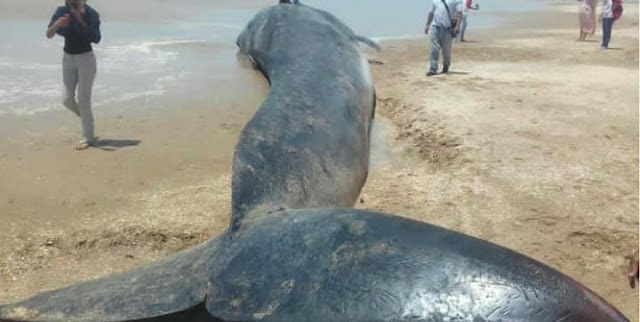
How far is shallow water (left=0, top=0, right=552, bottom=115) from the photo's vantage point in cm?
1027

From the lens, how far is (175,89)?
35.4 feet

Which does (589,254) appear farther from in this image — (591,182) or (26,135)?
(26,135)

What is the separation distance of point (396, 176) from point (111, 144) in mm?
3344

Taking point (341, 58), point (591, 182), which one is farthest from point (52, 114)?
point (591, 182)

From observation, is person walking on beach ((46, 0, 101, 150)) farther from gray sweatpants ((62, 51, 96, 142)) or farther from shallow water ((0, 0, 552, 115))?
shallow water ((0, 0, 552, 115))

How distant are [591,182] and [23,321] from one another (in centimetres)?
539

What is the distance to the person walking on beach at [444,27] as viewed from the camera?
12.6 metres

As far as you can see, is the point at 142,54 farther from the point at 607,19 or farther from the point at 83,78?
the point at 607,19

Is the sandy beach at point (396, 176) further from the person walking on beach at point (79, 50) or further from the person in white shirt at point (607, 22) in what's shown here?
the person in white shirt at point (607, 22)

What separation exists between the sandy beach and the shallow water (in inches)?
21.7

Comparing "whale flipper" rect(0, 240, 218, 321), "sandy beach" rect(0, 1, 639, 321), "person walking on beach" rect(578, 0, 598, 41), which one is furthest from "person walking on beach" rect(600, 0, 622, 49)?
"whale flipper" rect(0, 240, 218, 321)

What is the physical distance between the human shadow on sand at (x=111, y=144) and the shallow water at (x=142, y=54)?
62.9 inches

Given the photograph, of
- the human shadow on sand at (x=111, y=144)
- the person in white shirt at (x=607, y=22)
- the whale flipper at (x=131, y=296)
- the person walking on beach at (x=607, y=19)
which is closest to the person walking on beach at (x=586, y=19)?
the person walking on beach at (x=607, y=19)

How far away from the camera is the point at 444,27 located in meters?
12.7
